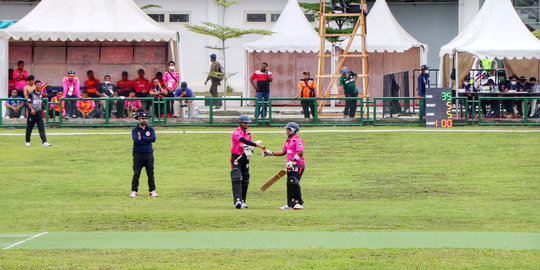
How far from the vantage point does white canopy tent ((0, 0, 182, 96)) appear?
35.4 meters

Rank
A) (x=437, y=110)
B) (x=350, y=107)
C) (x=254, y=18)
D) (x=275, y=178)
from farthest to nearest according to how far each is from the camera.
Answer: (x=254, y=18) < (x=350, y=107) < (x=437, y=110) < (x=275, y=178)

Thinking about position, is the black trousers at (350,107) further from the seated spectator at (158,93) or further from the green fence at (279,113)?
the seated spectator at (158,93)

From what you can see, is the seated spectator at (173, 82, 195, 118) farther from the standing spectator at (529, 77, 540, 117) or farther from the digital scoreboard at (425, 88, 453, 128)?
the standing spectator at (529, 77, 540, 117)

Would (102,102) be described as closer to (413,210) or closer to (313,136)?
(313,136)

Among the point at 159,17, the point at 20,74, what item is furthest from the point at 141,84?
the point at 159,17

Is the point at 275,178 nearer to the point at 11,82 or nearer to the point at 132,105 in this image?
the point at 132,105

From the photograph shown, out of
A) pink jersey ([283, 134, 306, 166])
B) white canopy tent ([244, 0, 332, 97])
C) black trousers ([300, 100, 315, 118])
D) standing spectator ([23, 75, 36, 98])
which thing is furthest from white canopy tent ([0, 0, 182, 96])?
pink jersey ([283, 134, 306, 166])

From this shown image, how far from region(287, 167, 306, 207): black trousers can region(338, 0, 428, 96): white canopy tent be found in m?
24.1

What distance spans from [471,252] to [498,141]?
16.7 meters

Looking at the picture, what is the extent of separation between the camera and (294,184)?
17500 millimetres

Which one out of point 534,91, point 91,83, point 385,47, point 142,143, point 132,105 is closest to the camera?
point 142,143

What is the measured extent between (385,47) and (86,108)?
14212 millimetres

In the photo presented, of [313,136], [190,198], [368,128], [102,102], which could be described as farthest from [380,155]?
[102,102]

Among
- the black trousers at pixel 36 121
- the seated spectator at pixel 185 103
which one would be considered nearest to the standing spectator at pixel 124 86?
the seated spectator at pixel 185 103
